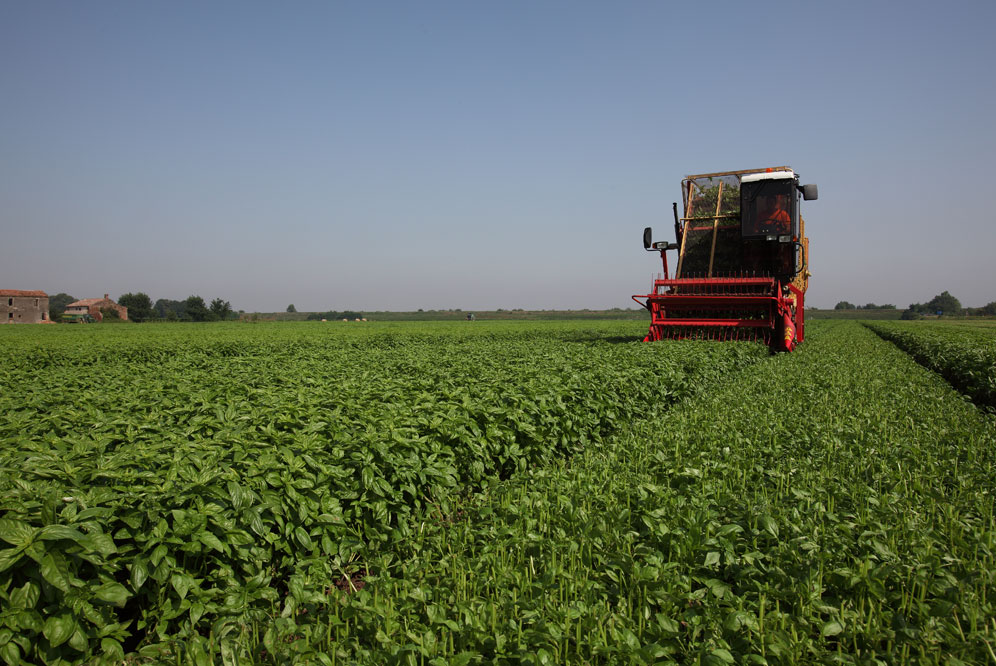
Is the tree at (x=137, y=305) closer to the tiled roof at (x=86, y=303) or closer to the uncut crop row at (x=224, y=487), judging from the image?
the tiled roof at (x=86, y=303)

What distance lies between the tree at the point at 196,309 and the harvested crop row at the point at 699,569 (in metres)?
100

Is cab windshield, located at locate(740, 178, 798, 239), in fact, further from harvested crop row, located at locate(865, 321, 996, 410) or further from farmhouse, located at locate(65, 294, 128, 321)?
farmhouse, located at locate(65, 294, 128, 321)

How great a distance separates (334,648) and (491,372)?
16.4ft

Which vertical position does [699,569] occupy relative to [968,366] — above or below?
below

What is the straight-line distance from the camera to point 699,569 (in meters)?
3.02

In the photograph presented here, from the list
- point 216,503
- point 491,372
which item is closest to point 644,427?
point 491,372

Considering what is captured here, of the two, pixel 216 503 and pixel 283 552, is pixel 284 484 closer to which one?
pixel 216 503

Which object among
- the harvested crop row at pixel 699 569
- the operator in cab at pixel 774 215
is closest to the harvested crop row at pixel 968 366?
the operator in cab at pixel 774 215

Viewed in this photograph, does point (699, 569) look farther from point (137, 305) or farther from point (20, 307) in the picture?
point (137, 305)

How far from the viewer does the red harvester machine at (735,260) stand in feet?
44.9

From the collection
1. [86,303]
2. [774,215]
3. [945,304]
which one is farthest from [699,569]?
[945,304]

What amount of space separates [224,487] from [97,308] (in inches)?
4517

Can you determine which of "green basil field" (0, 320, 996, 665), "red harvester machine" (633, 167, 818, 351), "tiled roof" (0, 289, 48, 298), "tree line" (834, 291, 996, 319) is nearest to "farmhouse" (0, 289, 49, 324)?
"tiled roof" (0, 289, 48, 298)

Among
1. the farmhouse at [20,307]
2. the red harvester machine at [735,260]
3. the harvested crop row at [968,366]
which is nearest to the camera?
the harvested crop row at [968,366]
